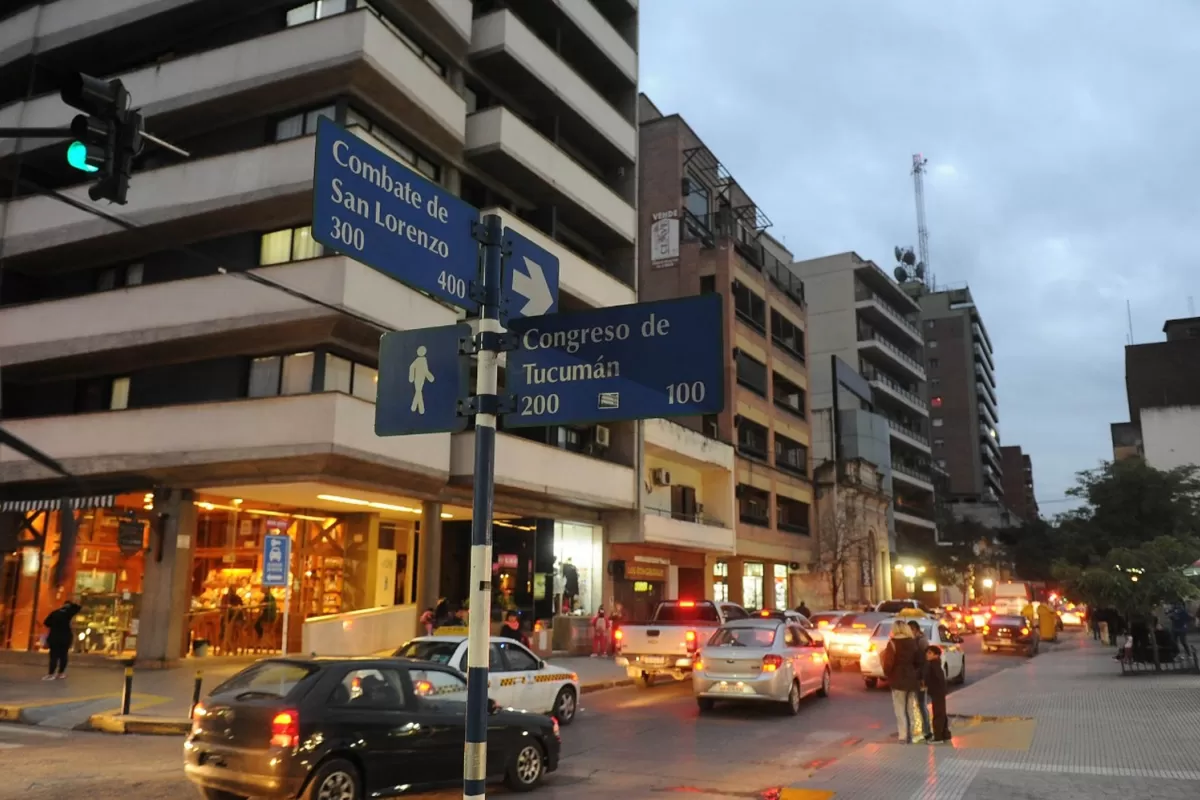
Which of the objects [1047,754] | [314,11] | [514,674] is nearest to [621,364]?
[1047,754]

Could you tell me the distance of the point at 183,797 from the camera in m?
9.72

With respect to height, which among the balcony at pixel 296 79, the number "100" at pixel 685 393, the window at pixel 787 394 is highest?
the balcony at pixel 296 79

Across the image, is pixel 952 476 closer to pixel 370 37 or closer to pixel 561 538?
pixel 561 538

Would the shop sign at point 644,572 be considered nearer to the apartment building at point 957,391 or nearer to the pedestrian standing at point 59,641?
the pedestrian standing at point 59,641

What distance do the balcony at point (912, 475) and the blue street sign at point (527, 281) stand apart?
227 ft

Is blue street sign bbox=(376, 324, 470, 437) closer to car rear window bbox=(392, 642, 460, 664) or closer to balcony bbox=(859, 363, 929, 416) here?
car rear window bbox=(392, 642, 460, 664)

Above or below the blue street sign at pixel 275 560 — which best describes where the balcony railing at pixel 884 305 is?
above

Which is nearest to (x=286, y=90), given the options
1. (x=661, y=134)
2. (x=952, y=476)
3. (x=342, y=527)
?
(x=342, y=527)

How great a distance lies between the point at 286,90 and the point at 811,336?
182 feet

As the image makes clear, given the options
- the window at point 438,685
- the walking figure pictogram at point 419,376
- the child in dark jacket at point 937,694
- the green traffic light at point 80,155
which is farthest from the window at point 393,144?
the walking figure pictogram at point 419,376

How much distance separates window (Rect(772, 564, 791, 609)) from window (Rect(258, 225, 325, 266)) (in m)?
33.9

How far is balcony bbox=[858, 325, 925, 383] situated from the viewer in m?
71.1

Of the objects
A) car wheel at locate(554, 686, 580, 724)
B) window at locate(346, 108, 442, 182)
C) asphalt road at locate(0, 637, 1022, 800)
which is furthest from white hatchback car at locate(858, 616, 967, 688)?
window at locate(346, 108, 442, 182)

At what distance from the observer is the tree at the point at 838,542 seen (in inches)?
2005
